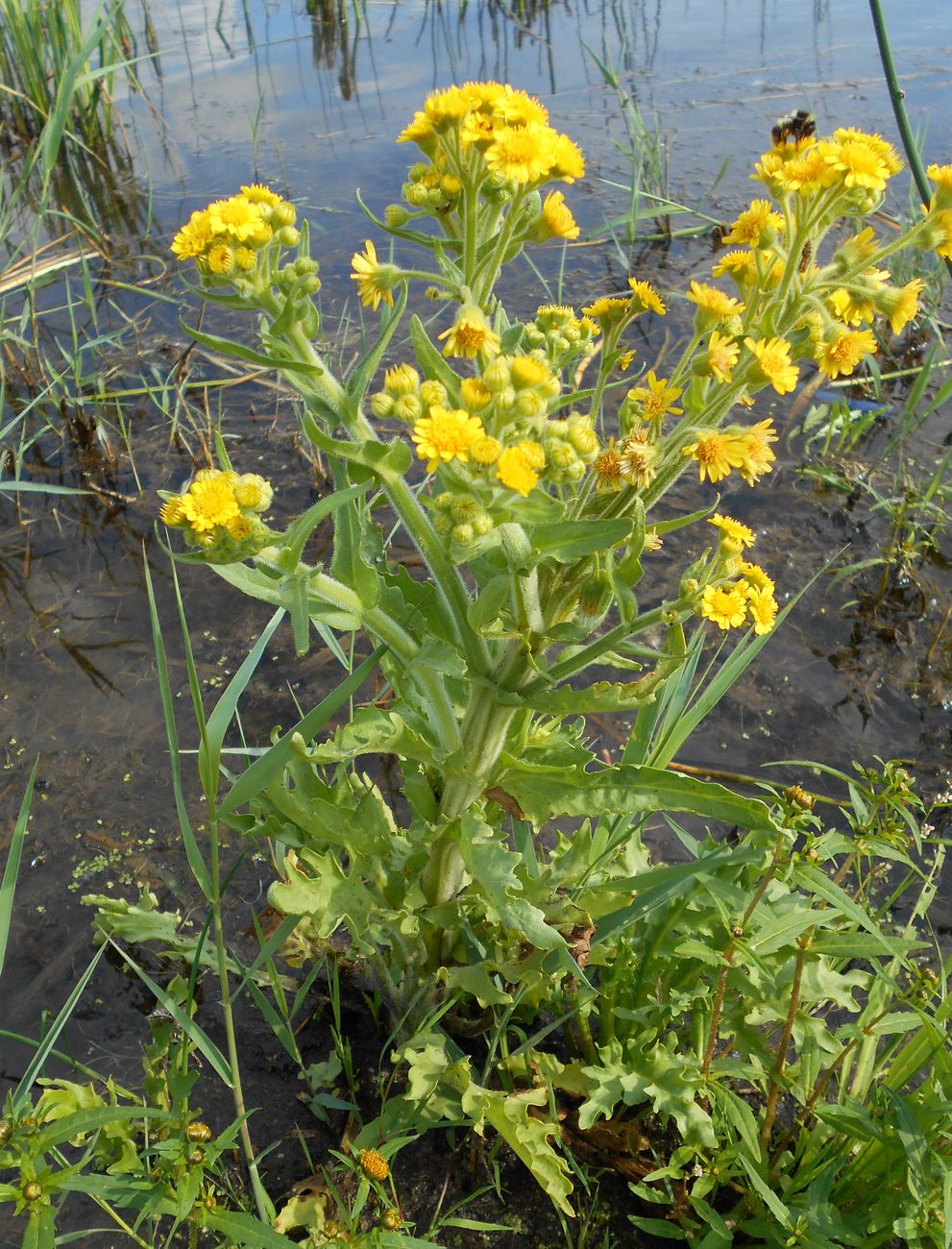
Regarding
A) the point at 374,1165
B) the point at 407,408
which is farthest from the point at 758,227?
the point at 374,1165

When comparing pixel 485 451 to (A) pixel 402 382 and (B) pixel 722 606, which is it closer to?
(A) pixel 402 382

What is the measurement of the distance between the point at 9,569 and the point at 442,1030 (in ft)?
9.44

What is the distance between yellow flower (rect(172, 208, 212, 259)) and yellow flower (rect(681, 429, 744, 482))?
96 centimetres

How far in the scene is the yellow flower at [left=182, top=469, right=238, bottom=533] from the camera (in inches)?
64.2

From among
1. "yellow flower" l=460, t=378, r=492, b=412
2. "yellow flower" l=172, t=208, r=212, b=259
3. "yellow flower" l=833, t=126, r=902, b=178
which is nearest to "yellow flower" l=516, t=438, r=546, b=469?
"yellow flower" l=460, t=378, r=492, b=412

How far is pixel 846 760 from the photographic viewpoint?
342 centimetres

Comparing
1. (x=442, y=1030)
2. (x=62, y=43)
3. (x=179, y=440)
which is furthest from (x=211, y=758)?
(x=62, y=43)

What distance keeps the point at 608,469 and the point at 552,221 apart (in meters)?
0.53

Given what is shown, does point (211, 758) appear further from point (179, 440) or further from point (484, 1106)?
point (179, 440)

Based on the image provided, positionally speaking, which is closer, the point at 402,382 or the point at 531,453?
the point at 531,453

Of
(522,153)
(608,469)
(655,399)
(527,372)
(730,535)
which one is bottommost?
(730,535)

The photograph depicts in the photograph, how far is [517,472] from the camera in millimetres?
1576

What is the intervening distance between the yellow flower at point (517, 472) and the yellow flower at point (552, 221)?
57 cm

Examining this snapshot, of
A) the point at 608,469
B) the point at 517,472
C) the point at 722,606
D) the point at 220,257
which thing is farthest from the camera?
the point at 722,606
